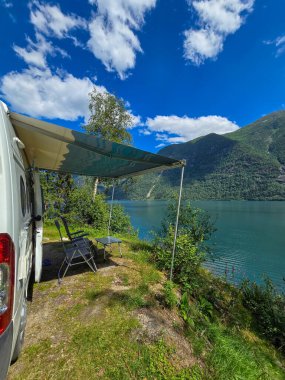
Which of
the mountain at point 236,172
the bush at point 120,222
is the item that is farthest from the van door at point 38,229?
the mountain at point 236,172

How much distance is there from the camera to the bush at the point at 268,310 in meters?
4.79

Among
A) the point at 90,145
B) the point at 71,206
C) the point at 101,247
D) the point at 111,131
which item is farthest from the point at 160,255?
the point at 111,131

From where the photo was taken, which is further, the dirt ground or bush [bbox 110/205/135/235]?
bush [bbox 110/205/135/235]

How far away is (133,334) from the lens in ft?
9.17

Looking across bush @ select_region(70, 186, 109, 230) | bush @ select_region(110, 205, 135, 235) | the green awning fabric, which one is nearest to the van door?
the green awning fabric

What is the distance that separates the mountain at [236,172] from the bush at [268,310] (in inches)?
2906

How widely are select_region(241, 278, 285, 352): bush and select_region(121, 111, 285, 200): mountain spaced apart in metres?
73.8

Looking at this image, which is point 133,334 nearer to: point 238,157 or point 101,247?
point 101,247

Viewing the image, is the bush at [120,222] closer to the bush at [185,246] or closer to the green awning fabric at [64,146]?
the bush at [185,246]

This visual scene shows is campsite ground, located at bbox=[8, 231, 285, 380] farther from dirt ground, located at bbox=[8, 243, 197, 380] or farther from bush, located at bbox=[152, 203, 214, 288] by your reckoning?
bush, located at bbox=[152, 203, 214, 288]

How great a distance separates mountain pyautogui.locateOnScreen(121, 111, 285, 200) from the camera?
372 ft

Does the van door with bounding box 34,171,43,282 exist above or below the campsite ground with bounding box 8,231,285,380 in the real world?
above

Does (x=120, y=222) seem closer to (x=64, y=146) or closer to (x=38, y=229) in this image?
(x=38, y=229)

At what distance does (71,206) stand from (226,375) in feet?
40.3
